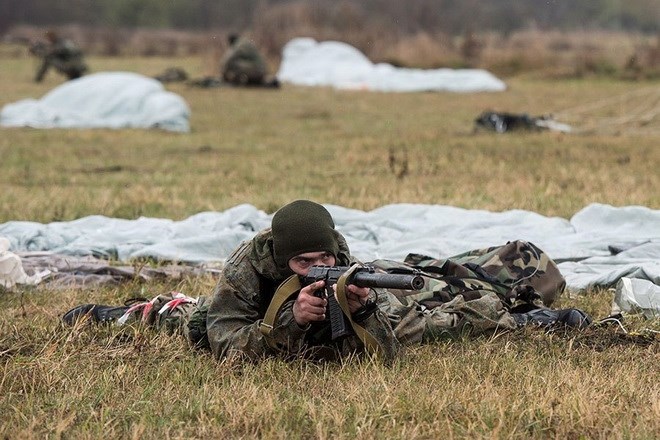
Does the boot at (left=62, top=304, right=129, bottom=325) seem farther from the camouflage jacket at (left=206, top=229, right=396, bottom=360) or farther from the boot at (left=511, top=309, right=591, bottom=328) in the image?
the boot at (left=511, top=309, right=591, bottom=328)

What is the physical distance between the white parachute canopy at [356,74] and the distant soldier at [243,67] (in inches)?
95.6

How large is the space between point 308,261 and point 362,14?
3405 centimetres

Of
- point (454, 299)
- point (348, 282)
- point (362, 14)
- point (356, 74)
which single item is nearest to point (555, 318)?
point (454, 299)

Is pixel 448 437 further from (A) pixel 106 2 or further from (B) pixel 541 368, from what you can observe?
(A) pixel 106 2

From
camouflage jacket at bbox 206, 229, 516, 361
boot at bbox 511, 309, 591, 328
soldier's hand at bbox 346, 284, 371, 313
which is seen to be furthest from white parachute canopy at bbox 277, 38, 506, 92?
soldier's hand at bbox 346, 284, 371, 313

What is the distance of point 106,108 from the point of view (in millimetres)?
17797

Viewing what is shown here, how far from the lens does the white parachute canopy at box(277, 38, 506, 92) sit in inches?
1057

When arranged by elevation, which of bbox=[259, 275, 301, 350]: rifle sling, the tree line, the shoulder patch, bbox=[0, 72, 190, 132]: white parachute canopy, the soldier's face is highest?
the tree line

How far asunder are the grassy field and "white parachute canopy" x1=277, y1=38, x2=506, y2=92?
3.65 m

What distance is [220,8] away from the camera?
7225cm

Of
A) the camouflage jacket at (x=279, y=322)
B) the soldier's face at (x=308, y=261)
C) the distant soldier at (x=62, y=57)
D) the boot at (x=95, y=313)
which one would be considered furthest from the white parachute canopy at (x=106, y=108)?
the soldier's face at (x=308, y=261)

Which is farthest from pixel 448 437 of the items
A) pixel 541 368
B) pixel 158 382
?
pixel 158 382

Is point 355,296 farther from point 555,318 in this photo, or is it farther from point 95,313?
point 95,313

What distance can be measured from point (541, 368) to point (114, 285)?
294 centimetres
